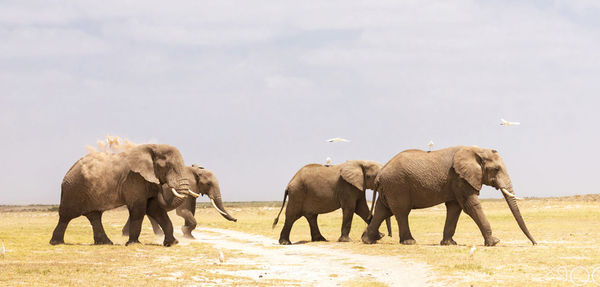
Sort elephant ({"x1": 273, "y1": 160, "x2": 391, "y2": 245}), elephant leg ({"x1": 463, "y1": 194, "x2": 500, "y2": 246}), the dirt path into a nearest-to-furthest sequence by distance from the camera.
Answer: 1. the dirt path
2. elephant leg ({"x1": 463, "y1": 194, "x2": 500, "y2": 246})
3. elephant ({"x1": 273, "y1": 160, "x2": 391, "y2": 245})

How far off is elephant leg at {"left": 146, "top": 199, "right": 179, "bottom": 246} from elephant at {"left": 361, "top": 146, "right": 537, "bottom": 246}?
753cm

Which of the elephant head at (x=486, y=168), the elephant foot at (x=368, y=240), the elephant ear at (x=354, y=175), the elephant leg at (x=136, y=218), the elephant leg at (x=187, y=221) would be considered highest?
the elephant head at (x=486, y=168)

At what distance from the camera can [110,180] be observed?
84.8ft

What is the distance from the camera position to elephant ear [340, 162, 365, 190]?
2803 centimetres

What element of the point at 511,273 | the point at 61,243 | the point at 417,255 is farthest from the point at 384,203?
the point at 61,243

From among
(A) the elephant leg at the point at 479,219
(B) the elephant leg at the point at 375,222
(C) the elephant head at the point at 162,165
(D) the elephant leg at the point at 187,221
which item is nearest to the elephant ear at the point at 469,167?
(A) the elephant leg at the point at 479,219

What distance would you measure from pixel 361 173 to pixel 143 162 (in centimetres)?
819

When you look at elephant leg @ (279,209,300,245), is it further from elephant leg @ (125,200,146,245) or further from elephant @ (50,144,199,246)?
elephant leg @ (125,200,146,245)

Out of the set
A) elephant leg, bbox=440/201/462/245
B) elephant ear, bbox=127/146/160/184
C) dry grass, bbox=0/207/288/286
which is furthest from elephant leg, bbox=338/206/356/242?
elephant ear, bbox=127/146/160/184

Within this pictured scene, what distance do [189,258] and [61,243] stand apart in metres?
7.22

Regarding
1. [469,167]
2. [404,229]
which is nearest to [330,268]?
[404,229]

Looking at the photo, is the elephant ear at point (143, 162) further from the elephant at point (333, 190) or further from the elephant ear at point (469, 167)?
the elephant ear at point (469, 167)

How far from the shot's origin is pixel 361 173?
1113 inches

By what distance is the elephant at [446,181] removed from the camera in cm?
2459
